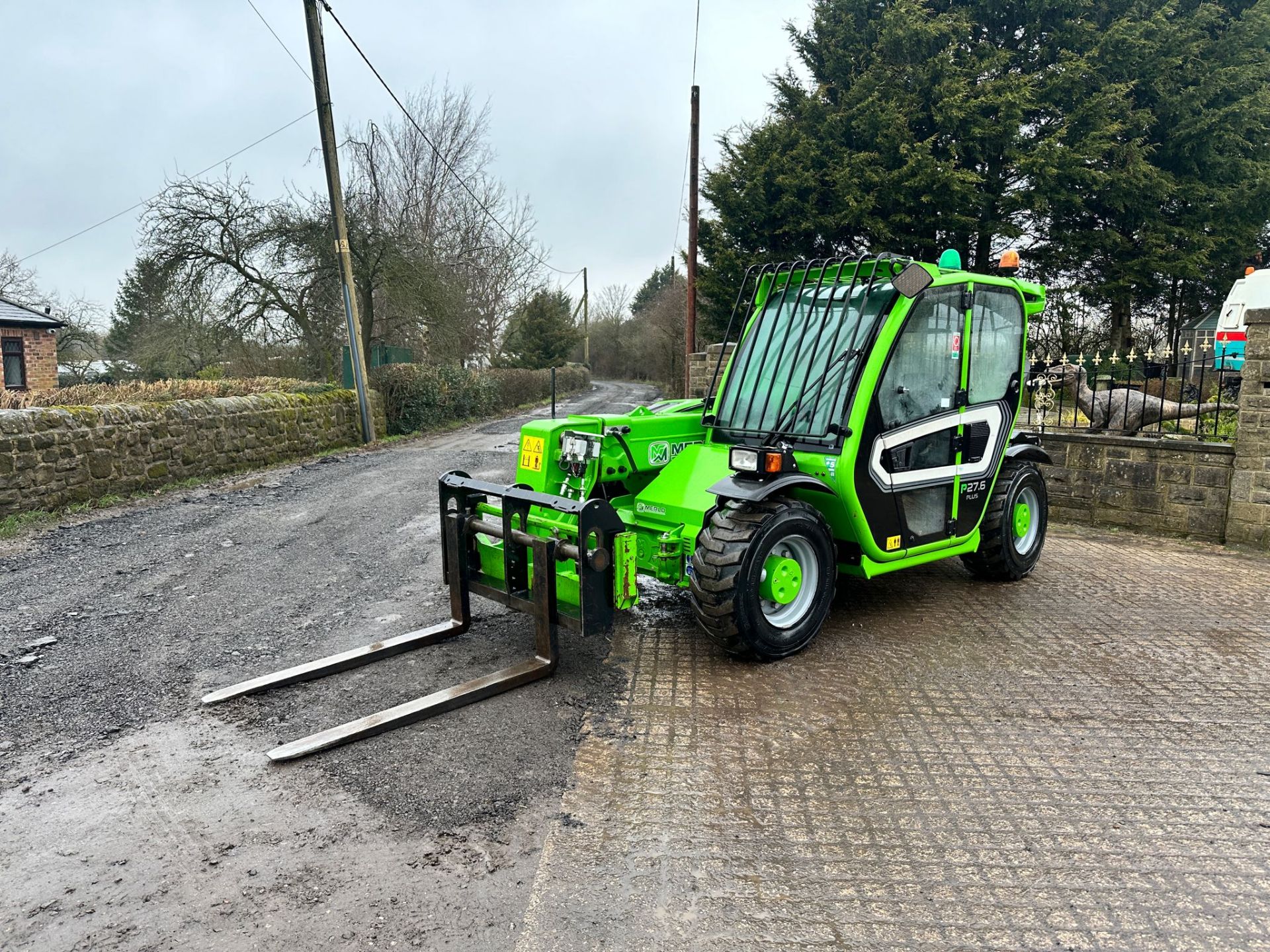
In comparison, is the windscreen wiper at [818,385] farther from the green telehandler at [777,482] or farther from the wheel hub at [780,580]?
the wheel hub at [780,580]

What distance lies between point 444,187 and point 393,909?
91.7 feet

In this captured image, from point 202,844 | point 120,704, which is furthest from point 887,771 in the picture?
point 120,704

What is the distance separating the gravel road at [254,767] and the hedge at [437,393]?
35.9 ft

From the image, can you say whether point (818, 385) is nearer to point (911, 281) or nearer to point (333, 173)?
point (911, 281)

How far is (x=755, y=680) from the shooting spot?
14.4 feet

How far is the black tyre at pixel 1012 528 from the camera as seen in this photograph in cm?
598

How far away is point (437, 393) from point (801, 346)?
48.3ft

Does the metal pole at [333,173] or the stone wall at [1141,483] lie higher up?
the metal pole at [333,173]

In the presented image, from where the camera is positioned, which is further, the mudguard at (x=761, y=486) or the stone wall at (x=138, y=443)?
the stone wall at (x=138, y=443)

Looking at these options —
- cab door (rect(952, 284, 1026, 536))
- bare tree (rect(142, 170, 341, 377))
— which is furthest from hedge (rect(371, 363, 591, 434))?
cab door (rect(952, 284, 1026, 536))

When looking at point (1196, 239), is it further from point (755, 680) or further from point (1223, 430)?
point (755, 680)

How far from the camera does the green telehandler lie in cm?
427

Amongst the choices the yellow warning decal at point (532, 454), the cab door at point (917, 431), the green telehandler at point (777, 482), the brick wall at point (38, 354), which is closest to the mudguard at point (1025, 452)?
the green telehandler at point (777, 482)

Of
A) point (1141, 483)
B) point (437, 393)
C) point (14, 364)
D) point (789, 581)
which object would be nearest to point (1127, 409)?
point (1141, 483)
